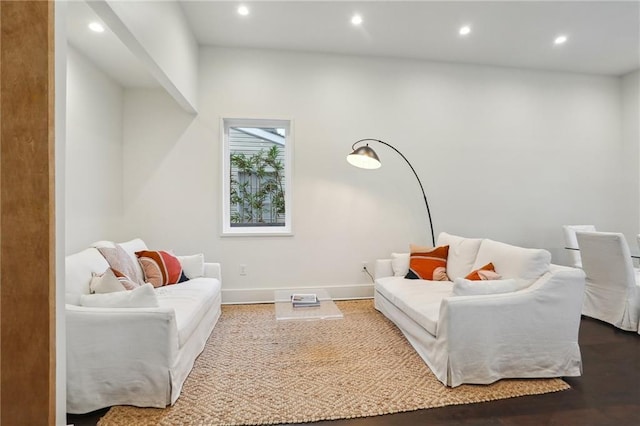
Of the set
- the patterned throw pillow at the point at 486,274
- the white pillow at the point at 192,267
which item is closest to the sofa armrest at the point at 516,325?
the patterned throw pillow at the point at 486,274

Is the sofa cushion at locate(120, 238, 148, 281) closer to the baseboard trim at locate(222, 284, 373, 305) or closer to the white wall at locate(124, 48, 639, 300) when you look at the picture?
the white wall at locate(124, 48, 639, 300)

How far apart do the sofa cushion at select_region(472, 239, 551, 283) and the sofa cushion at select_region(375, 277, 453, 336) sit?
44cm

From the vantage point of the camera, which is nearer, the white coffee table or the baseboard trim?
the white coffee table

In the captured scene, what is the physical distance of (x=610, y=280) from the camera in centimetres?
281

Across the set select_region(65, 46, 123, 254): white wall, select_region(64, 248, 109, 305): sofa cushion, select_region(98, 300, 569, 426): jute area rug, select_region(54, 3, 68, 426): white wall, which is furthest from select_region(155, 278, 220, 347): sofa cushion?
select_region(65, 46, 123, 254): white wall

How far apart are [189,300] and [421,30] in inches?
141

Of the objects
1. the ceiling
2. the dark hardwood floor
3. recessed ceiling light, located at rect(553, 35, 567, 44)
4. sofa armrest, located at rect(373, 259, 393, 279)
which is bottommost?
the dark hardwood floor

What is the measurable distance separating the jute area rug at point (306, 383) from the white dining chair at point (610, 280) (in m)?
1.39

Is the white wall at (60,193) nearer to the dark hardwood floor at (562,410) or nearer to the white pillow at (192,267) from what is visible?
the dark hardwood floor at (562,410)

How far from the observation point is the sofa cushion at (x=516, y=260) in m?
2.17

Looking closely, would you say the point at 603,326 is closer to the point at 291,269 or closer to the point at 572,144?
the point at 572,144

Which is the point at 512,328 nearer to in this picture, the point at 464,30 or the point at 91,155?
the point at 464,30

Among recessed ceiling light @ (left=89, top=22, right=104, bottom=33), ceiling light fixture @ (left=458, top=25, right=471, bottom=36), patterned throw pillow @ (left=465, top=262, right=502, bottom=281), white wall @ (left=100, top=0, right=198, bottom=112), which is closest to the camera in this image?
white wall @ (left=100, top=0, right=198, bottom=112)

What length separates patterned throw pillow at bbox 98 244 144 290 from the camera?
219 cm
